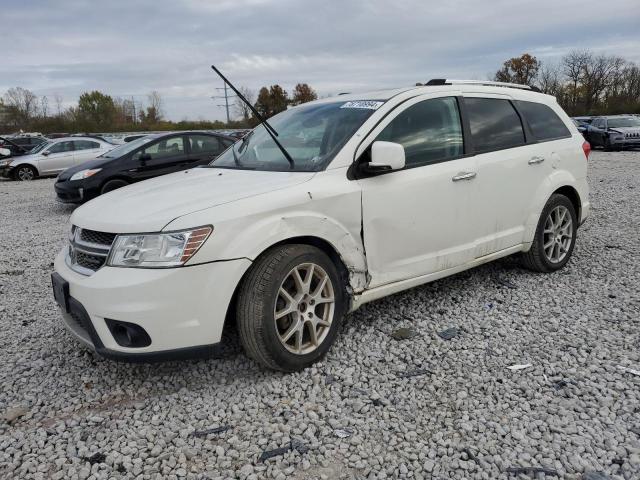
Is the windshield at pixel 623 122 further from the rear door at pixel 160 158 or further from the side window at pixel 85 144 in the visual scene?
the side window at pixel 85 144

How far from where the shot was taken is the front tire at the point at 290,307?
3074mm

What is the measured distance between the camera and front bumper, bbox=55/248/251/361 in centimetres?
284

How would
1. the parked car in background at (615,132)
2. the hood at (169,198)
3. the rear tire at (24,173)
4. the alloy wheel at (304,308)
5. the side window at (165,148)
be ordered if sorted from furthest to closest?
the parked car in background at (615,132), the rear tire at (24,173), the side window at (165,148), the alloy wheel at (304,308), the hood at (169,198)

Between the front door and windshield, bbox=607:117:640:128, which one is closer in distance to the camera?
the front door

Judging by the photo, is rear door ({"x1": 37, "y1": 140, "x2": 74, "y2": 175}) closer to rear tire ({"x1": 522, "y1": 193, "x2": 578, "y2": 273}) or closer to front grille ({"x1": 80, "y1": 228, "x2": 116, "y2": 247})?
front grille ({"x1": 80, "y1": 228, "x2": 116, "y2": 247})

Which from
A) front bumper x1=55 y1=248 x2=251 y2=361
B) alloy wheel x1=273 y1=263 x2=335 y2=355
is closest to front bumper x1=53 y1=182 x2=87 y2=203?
front bumper x1=55 y1=248 x2=251 y2=361

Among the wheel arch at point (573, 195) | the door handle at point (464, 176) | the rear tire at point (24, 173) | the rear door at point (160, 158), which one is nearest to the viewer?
the door handle at point (464, 176)

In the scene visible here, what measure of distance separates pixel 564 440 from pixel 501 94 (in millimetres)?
3131

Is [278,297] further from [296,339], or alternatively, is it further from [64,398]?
[64,398]

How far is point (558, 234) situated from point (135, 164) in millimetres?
7903

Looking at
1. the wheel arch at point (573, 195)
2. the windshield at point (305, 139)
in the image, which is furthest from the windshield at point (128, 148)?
the wheel arch at point (573, 195)

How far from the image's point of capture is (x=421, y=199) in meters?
3.83

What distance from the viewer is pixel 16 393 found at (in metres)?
3.32

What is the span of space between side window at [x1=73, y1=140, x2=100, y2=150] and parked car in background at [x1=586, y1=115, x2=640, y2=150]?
1961 centimetres
